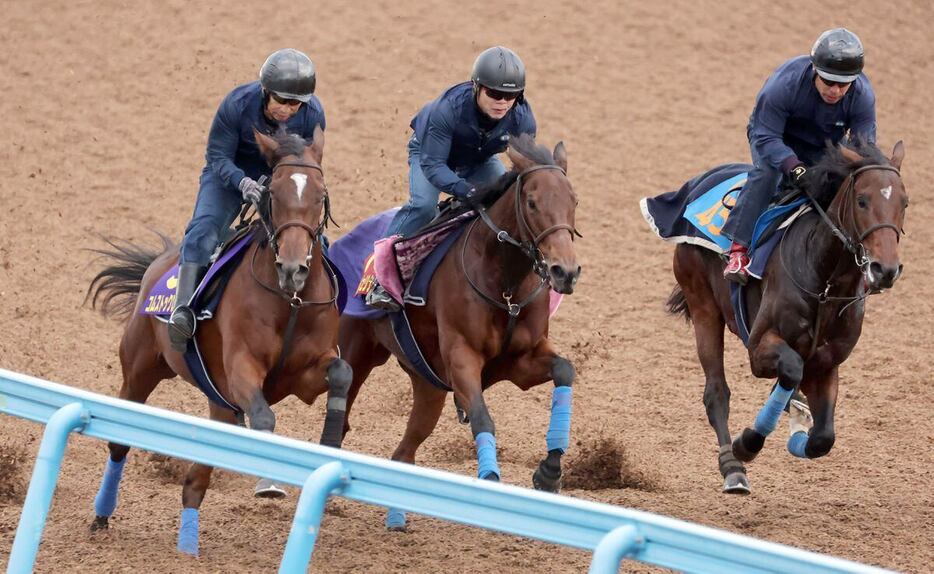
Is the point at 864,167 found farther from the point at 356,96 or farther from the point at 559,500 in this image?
the point at 356,96

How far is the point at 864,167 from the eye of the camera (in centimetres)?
Result: 693

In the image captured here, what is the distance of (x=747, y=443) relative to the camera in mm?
7547

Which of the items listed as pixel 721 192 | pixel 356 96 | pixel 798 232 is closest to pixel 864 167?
pixel 798 232

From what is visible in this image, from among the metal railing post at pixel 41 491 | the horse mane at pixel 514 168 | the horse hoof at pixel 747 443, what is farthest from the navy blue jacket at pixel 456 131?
the metal railing post at pixel 41 491

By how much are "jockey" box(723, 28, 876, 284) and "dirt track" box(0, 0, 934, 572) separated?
1744 mm

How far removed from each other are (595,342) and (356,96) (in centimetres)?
524

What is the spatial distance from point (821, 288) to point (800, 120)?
3.60 feet

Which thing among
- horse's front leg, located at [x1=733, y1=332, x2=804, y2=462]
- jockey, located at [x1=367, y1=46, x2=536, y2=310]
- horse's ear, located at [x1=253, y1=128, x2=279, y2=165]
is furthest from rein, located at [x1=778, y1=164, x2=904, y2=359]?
horse's ear, located at [x1=253, y1=128, x2=279, y2=165]

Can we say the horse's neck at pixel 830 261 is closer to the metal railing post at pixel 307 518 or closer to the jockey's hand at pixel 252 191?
the jockey's hand at pixel 252 191

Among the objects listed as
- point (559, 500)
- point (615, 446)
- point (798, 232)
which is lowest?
point (559, 500)

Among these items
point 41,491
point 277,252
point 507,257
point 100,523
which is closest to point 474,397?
point 507,257

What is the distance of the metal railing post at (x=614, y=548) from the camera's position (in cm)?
357

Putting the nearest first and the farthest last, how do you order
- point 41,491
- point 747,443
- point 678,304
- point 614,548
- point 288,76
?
point 614,548
point 41,491
point 288,76
point 747,443
point 678,304

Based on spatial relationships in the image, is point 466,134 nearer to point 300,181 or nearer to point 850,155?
point 300,181
